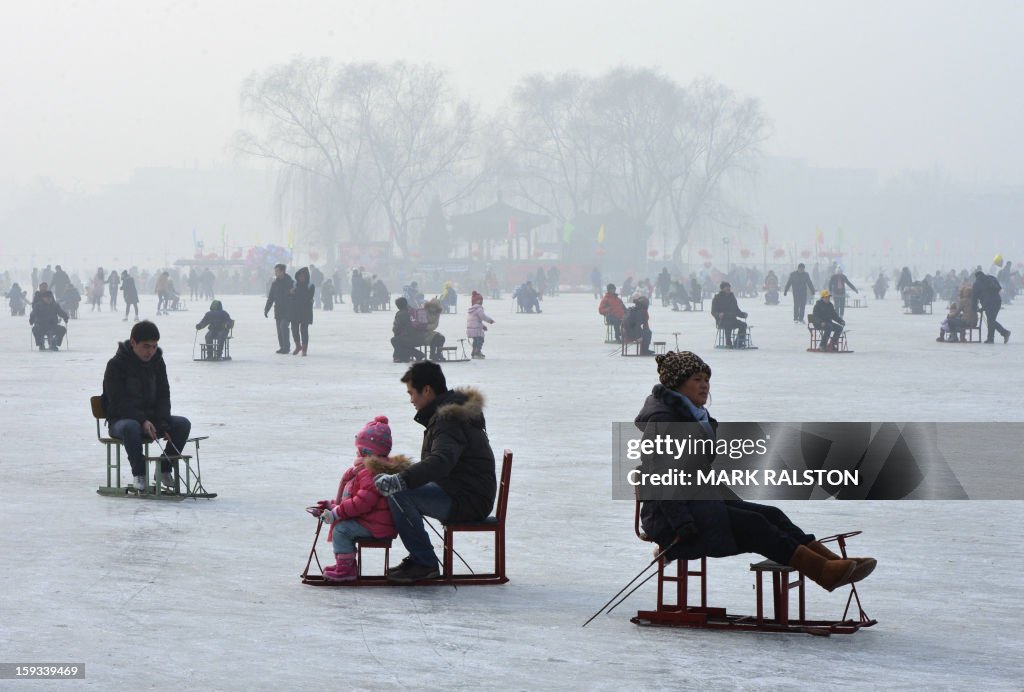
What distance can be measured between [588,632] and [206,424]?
8.70 meters

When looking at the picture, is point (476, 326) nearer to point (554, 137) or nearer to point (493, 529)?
point (493, 529)

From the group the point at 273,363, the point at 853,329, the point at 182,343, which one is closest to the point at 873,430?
the point at 273,363

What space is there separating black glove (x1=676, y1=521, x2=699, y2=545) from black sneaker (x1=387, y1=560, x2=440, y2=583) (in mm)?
1398

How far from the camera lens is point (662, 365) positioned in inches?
236

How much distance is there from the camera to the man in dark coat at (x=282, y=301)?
24.8m

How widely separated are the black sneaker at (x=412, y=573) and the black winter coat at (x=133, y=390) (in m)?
3.12

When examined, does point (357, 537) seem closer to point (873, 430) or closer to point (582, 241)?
point (873, 430)

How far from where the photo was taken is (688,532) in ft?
19.2

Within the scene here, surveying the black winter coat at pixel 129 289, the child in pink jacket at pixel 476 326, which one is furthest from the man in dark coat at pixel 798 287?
the black winter coat at pixel 129 289

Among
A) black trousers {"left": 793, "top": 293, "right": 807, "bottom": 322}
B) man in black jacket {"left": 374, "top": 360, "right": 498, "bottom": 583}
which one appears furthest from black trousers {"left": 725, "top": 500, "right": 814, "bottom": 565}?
black trousers {"left": 793, "top": 293, "right": 807, "bottom": 322}

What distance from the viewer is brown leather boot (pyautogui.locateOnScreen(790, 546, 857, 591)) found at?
573cm

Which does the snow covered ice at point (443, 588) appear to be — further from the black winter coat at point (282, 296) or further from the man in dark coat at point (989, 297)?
the man in dark coat at point (989, 297)

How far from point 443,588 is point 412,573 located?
15 centimetres

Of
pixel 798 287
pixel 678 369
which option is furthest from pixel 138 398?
pixel 798 287
